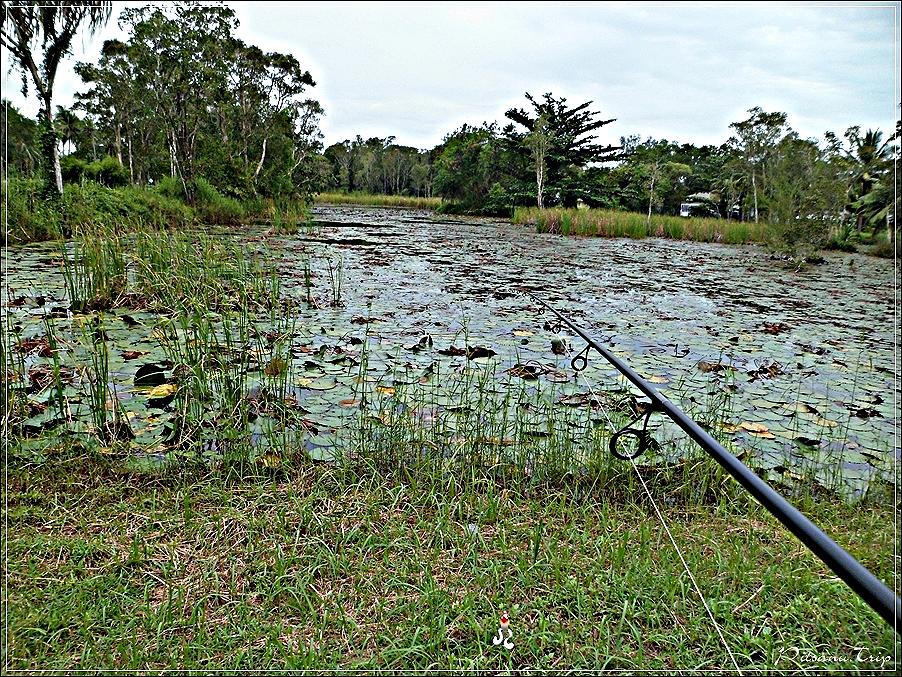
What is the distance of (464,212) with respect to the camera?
3020 cm

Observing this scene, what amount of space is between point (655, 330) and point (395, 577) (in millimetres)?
3683

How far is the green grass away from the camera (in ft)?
4.02

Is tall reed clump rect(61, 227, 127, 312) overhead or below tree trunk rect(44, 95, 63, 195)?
below

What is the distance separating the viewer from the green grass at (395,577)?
1225mm

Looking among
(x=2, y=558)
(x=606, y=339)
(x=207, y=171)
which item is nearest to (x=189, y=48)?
(x=207, y=171)

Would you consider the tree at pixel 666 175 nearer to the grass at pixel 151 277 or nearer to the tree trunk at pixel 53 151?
the tree trunk at pixel 53 151

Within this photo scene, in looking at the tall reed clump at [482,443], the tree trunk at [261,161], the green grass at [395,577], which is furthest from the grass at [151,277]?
the tree trunk at [261,161]

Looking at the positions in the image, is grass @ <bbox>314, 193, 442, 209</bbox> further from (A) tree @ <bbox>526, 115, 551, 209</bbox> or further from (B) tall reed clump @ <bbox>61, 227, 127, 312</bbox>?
(B) tall reed clump @ <bbox>61, 227, 127, 312</bbox>

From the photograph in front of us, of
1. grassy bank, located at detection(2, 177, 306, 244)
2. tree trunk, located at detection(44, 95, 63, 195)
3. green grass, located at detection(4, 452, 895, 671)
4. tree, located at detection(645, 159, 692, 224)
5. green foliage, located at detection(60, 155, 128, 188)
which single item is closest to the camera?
green grass, located at detection(4, 452, 895, 671)

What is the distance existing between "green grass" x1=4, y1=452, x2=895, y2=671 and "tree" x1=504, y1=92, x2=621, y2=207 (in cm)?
2769

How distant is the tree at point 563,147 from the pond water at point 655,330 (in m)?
20.5

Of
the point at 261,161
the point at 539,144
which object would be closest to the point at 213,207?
the point at 261,161

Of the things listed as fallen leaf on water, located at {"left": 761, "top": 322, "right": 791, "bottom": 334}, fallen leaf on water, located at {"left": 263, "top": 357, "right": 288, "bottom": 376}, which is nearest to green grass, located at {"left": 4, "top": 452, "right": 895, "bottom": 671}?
fallen leaf on water, located at {"left": 263, "top": 357, "right": 288, "bottom": 376}

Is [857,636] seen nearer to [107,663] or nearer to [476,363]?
[107,663]
